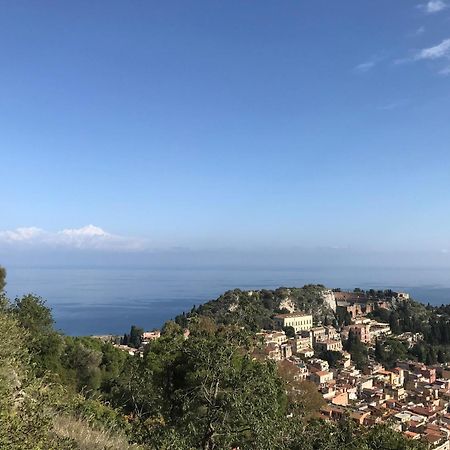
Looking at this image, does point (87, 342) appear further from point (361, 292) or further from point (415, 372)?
point (361, 292)

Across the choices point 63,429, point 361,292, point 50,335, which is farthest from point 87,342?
point 361,292

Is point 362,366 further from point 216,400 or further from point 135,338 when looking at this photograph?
point 216,400

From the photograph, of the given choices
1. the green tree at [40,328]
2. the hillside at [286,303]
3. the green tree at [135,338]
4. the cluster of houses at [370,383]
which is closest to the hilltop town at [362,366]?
the cluster of houses at [370,383]

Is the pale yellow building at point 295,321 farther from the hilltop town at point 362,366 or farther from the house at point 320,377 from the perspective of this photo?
the house at point 320,377

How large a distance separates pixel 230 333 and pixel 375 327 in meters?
64.2

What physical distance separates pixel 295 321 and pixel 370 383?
2479 cm

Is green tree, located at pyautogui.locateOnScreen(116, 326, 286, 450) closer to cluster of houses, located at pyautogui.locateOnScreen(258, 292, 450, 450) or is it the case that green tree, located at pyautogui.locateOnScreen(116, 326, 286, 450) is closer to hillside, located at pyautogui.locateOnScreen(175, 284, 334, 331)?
cluster of houses, located at pyautogui.locateOnScreen(258, 292, 450, 450)

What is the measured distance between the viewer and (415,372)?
1672 inches

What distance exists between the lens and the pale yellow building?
60.4 meters

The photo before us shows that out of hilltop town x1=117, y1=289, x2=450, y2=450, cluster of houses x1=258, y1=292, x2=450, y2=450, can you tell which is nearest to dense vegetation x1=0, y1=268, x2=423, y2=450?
hilltop town x1=117, y1=289, x2=450, y2=450

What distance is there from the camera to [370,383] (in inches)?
1460

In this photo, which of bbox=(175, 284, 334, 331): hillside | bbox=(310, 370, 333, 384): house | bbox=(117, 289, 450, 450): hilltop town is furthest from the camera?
bbox=(175, 284, 334, 331): hillside

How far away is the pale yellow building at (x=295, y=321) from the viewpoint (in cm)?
6044

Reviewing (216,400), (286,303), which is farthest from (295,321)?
(216,400)
